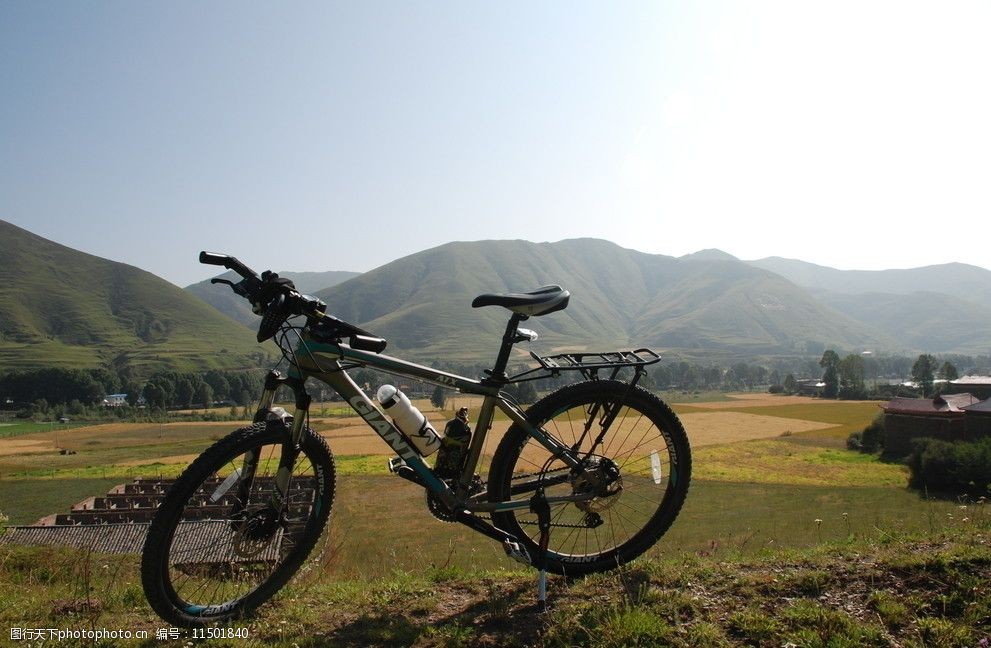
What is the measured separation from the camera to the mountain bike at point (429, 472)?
357 centimetres

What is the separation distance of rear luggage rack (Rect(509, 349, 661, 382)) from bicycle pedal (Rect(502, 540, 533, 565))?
1.08 meters

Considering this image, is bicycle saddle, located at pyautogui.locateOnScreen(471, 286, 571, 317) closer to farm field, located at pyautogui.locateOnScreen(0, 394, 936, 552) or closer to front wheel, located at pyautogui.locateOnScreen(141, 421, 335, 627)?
farm field, located at pyautogui.locateOnScreen(0, 394, 936, 552)

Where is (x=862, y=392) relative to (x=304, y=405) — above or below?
below

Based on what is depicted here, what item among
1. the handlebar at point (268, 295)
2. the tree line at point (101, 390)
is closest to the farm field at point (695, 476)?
the handlebar at point (268, 295)

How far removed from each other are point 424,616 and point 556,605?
32.7 inches

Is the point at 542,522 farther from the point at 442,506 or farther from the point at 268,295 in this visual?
the point at 268,295

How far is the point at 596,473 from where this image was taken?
414 centimetres

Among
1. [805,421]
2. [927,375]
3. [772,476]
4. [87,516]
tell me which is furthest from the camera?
[927,375]

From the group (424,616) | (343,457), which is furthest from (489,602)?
(343,457)

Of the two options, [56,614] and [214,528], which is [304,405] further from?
[56,614]

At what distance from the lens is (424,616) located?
3.70m

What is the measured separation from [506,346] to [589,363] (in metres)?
0.70

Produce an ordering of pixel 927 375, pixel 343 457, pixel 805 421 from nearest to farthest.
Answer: pixel 343 457, pixel 805 421, pixel 927 375

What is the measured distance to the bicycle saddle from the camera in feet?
12.2
